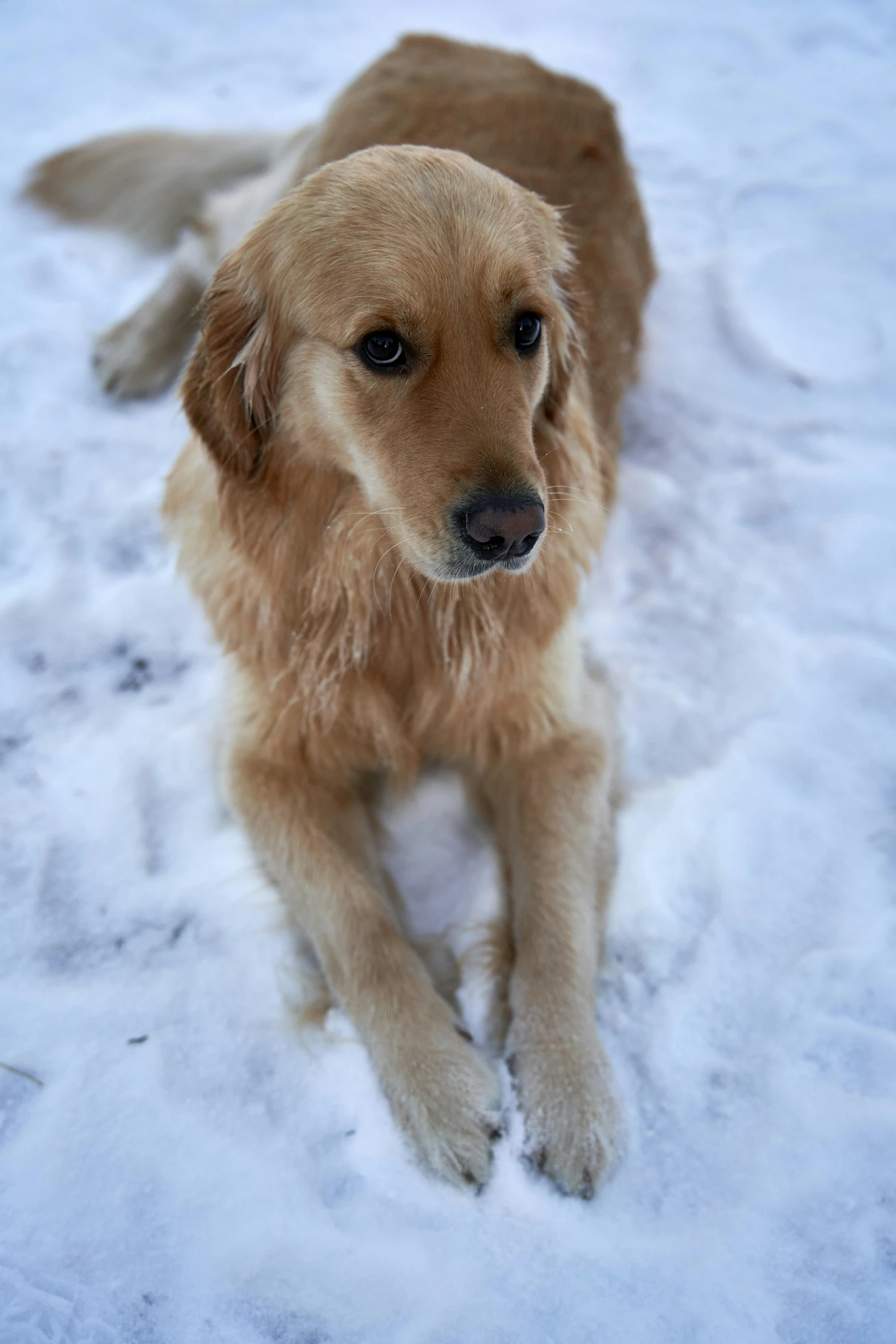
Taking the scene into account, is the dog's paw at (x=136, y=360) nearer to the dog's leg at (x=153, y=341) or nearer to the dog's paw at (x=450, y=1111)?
the dog's leg at (x=153, y=341)

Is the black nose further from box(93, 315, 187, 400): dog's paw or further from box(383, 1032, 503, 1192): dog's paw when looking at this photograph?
box(93, 315, 187, 400): dog's paw

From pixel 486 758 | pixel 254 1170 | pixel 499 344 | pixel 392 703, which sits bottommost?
pixel 254 1170

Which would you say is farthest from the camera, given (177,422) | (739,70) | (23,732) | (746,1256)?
(739,70)

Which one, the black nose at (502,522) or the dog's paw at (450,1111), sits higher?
the black nose at (502,522)

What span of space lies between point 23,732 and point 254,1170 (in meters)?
1.34

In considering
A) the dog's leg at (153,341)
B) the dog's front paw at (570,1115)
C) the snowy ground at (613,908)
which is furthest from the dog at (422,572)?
the dog's leg at (153,341)

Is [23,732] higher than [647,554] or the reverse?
the reverse

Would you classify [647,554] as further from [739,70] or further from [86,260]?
[739,70]

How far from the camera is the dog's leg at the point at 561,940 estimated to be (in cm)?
174

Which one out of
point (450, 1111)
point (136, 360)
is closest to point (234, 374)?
point (450, 1111)

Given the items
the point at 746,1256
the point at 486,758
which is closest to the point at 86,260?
the point at 486,758

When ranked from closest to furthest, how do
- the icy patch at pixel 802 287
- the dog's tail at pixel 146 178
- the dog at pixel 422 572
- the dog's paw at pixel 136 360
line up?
the dog at pixel 422 572 < the dog's paw at pixel 136 360 < the icy patch at pixel 802 287 < the dog's tail at pixel 146 178

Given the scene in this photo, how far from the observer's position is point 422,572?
1731 mm

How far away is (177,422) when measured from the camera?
11.1 feet
